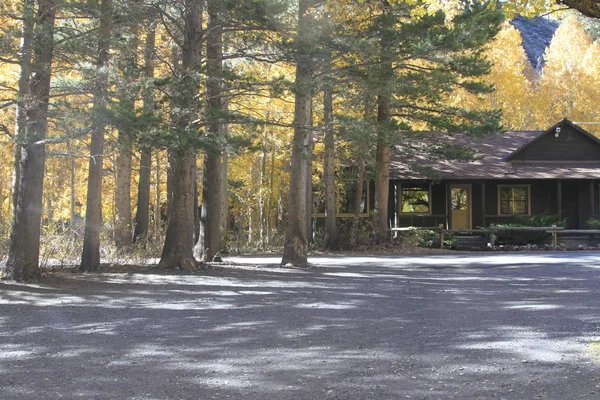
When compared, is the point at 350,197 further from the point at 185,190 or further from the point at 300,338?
the point at 300,338

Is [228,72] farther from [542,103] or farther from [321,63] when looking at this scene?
[542,103]

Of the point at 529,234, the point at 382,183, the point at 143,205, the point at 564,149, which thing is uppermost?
the point at 564,149

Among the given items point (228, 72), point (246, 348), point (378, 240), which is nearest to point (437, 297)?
point (246, 348)

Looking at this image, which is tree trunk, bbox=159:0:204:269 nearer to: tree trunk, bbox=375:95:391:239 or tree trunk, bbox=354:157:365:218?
tree trunk, bbox=375:95:391:239

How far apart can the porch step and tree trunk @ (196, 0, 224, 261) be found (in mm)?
12255

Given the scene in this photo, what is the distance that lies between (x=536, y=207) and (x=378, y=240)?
1002cm

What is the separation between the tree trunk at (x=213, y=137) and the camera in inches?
578

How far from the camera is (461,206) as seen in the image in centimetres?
3278

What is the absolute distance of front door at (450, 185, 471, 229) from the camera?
1278 inches

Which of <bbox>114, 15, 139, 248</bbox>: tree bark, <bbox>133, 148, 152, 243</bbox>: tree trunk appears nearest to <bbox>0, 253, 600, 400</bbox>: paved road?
<bbox>114, 15, 139, 248</bbox>: tree bark

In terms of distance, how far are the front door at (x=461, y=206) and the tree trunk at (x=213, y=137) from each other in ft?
53.3

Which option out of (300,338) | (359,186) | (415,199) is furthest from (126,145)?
(415,199)

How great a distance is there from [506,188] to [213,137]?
21.5 m

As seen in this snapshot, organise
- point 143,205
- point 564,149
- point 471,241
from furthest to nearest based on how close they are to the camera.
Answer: point 564,149
point 471,241
point 143,205
